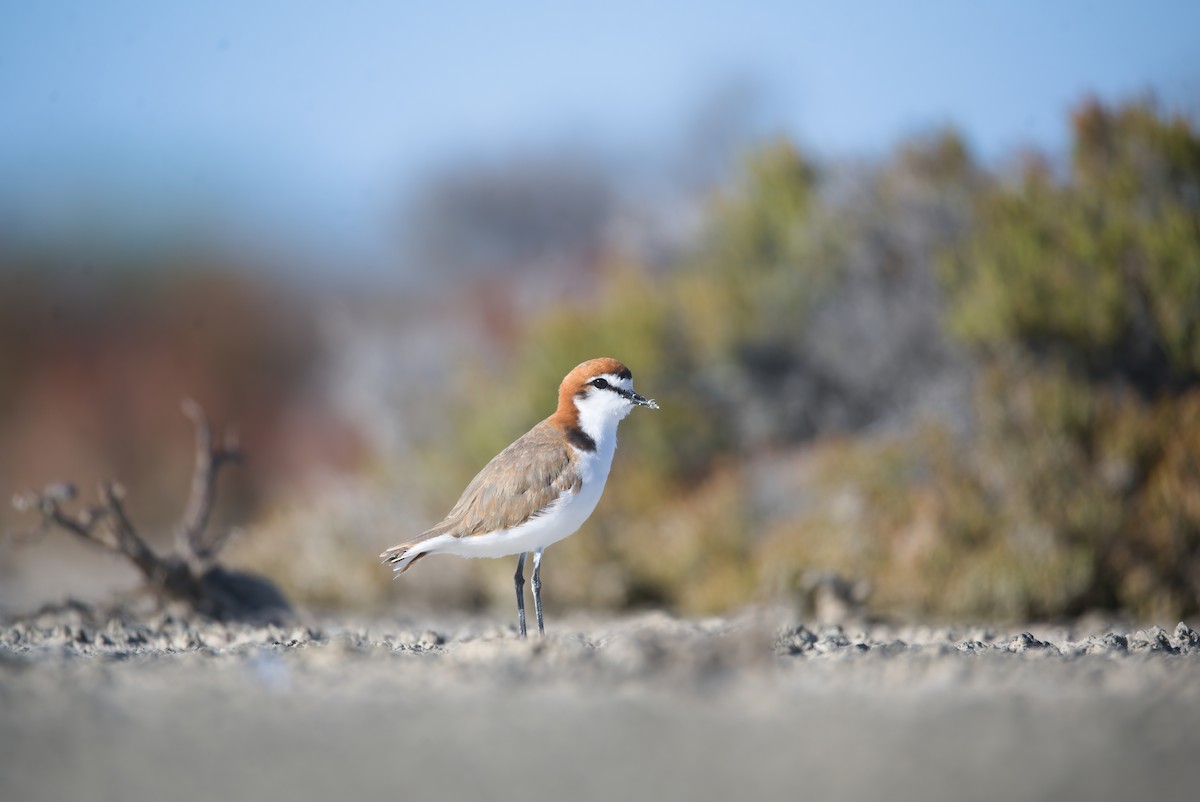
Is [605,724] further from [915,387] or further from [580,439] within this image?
[915,387]

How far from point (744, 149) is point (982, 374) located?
4224 mm

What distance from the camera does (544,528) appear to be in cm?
593

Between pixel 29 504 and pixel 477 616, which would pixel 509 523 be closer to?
pixel 29 504

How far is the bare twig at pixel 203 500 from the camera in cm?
713

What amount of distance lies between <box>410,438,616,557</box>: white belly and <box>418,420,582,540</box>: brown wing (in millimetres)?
34

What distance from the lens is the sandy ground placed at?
324cm

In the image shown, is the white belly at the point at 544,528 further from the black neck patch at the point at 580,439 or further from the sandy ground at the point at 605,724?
the sandy ground at the point at 605,724

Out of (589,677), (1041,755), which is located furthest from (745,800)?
(589,677)

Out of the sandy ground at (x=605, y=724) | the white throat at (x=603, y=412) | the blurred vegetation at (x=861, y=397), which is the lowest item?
the sandy ground at (x=605, y=724)

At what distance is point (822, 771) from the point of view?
3236 mm

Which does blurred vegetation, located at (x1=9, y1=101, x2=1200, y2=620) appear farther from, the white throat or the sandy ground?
the sandy ground

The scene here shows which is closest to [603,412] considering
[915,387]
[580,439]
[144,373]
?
[580,439]

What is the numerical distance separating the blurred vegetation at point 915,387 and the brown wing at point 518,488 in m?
2.96

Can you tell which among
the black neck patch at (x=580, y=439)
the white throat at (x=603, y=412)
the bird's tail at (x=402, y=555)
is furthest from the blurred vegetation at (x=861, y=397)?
the bird's tail at (x=402, y=555)
